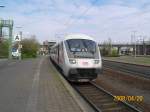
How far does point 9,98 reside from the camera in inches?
485

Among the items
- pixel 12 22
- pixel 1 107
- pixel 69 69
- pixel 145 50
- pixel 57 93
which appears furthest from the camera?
pixel 145 50

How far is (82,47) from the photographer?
19.8 meters

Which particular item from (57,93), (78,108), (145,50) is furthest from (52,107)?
(145,50)

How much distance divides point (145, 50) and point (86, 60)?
483ft

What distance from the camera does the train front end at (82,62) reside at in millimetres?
18922

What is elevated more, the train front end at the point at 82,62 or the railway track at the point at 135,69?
the train front end at the point at 82,62

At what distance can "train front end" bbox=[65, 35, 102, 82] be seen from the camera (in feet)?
62.1

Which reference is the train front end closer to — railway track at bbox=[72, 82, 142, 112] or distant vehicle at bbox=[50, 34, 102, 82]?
distant vehicle at bbox=[50, 34, 102, 82]

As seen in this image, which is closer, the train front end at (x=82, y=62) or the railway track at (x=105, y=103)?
the railway track at (x=105, y=103)

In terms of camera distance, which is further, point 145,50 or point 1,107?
point 145,50

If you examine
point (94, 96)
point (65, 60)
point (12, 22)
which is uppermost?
point (12, 22)

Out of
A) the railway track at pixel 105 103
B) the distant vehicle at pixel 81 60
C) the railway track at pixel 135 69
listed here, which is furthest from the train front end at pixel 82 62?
the railway track at pixel 135 69

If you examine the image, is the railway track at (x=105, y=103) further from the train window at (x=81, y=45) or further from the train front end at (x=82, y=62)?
the train window at (x=81, y=45)

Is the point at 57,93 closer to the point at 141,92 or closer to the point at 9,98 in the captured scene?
the point at 9,98
